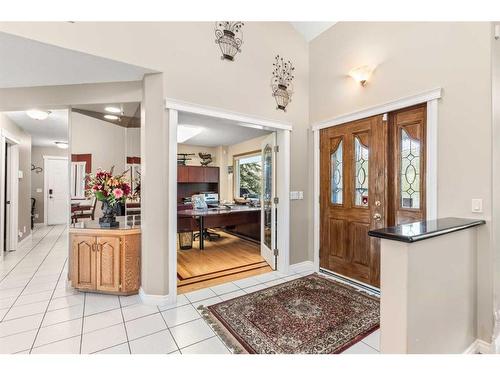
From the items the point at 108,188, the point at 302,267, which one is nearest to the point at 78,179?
the point at 108,188

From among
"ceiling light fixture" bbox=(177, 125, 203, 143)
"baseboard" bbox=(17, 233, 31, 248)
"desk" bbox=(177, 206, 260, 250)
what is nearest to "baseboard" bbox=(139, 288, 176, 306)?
"desk" bbox=(177, 206, 260, 250)

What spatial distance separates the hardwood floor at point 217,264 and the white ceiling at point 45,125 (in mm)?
3324

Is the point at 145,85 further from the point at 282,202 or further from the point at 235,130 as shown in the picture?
the point at 235,130

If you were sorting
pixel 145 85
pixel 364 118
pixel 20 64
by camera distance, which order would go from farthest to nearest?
pixel 364 118 < pixel 145 85 < pixel 20 64

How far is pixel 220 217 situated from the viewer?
471cm

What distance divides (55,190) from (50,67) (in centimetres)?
698

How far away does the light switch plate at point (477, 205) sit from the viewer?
2.02 meters

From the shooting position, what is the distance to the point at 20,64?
2361 millimetres

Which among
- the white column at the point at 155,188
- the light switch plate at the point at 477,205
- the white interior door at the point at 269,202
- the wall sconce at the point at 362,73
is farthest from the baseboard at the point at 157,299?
the wall sconce at the point at 362,73

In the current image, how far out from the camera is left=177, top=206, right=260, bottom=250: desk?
4535 millimetres

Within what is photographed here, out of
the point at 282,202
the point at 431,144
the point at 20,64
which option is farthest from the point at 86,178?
the point at 431,144

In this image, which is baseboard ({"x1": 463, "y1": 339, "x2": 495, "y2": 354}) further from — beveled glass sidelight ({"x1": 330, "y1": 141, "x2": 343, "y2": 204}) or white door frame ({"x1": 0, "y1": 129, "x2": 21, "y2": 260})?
white door frame ({"x1": 0, "y1": 129, "x2": 21, "y2": 260})

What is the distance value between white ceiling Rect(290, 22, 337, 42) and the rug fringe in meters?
4.01
